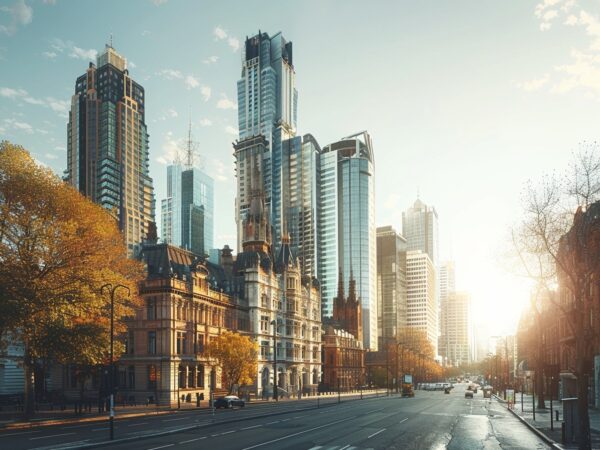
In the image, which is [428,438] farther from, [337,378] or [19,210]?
[337,378]

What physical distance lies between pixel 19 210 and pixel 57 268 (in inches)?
202

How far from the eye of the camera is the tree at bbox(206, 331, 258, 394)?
76000 mm

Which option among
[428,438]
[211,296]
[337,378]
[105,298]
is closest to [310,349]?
[337,378]

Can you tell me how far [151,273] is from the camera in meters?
78.2

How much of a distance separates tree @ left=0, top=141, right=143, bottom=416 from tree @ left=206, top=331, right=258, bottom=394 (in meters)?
27.9

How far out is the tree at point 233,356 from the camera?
7600 cm

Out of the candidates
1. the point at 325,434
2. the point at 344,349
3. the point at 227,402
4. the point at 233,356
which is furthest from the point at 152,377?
the point at 344,349

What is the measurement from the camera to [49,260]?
46.9m

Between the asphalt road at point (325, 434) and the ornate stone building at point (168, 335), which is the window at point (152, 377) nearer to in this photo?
the ornate stone building at point (168, 335)

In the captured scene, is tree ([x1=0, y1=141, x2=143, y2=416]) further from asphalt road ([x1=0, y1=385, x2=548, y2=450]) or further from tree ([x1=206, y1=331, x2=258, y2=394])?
tree ([x1=206, y1=331, x2=258, y2=394])

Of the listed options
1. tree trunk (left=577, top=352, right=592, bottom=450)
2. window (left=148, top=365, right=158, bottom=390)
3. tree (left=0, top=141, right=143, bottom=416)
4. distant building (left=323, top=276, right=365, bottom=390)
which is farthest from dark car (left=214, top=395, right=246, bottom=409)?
distant building (left=323, top=276, right=365, bottom=390)

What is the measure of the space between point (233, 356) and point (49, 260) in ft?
111

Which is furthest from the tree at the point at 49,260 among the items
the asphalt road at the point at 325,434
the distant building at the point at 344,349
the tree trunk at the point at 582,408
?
the distant building at the point at 344,349

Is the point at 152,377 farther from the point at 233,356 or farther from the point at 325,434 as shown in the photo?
the point at 325,434
